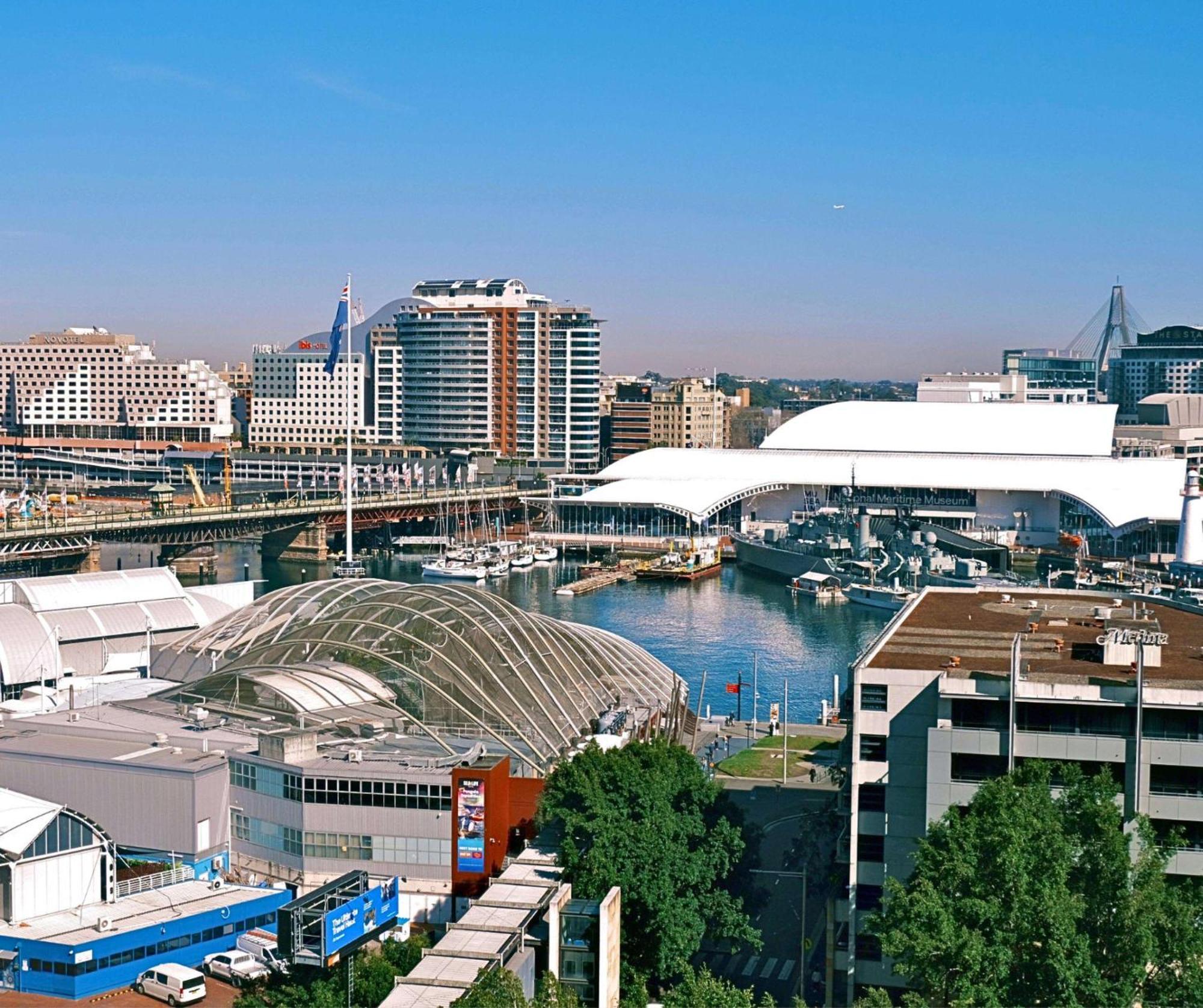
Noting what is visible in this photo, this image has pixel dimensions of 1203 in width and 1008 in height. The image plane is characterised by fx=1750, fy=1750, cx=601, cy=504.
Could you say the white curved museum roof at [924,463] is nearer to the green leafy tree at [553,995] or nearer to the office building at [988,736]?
the office building at [988,736]

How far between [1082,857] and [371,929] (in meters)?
5.87

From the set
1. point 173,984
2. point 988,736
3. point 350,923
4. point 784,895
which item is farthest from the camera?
point 784,895

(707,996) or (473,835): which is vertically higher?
(707,996)

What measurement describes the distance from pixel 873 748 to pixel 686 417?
73.5 meters

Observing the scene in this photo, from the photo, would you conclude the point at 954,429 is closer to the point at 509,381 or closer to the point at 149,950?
the point at 509,381

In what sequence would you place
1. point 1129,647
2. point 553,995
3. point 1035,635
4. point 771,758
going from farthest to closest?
1. point 771,758
2. point 1035,635
3. point 1129,647
4. point 553,995

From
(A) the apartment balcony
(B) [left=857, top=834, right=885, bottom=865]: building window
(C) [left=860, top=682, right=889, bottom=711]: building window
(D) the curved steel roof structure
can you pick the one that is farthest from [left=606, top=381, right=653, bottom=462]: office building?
(A) the apartment balcony

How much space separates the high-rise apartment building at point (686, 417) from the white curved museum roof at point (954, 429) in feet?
53.5

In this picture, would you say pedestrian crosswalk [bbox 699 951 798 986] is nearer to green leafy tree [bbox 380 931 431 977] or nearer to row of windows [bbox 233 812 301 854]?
green leafy tree [bbox 380 931 431 977]

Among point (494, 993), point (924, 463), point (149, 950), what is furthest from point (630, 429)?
point (494, 993)

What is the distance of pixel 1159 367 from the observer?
117 meters

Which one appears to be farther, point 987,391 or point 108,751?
point 987,391

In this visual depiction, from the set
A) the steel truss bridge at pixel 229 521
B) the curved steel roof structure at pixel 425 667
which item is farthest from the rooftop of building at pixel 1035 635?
the steel truss bridge at pixel 229 521

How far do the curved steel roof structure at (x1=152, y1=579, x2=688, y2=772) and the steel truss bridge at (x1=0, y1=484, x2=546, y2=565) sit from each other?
2749 cm
